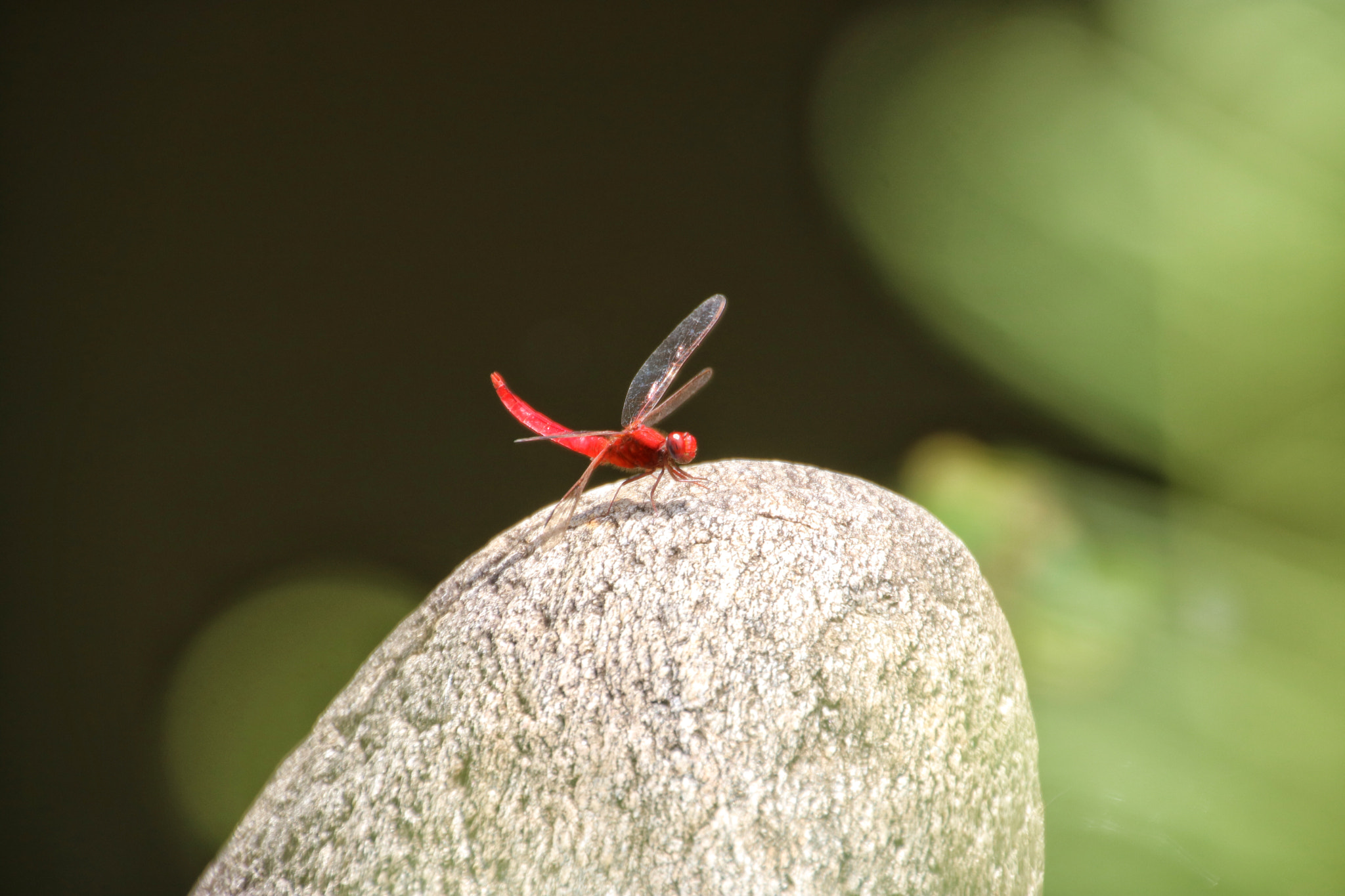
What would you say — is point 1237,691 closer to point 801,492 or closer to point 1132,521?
point 1132,521

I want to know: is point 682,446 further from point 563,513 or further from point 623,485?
point 563,513

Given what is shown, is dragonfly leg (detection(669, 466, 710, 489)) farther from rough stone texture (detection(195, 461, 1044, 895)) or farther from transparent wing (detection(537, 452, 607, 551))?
transparent wing (detection(537, 452, 607, 551))

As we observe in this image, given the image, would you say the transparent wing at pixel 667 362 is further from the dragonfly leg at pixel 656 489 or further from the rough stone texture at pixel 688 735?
the rough stone texture at pixel 688 735

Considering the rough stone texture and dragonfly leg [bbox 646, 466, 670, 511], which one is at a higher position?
dragonfly leg [bbox 646, 466, 670, 511]

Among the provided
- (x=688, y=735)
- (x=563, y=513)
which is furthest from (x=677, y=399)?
(x=688, y=735)

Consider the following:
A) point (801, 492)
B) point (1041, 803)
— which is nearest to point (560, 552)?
point (801, 492)

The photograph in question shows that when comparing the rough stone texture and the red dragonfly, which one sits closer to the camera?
the rough stone texture

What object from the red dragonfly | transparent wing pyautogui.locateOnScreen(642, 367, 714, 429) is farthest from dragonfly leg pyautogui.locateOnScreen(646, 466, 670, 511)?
transparent wing pyautogui.locateOnScreen(642, 367, 714, 429)

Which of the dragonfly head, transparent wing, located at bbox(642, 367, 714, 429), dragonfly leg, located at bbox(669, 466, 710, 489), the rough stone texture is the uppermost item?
transparent wing, located at bbox(642, 367, 714, 429)
